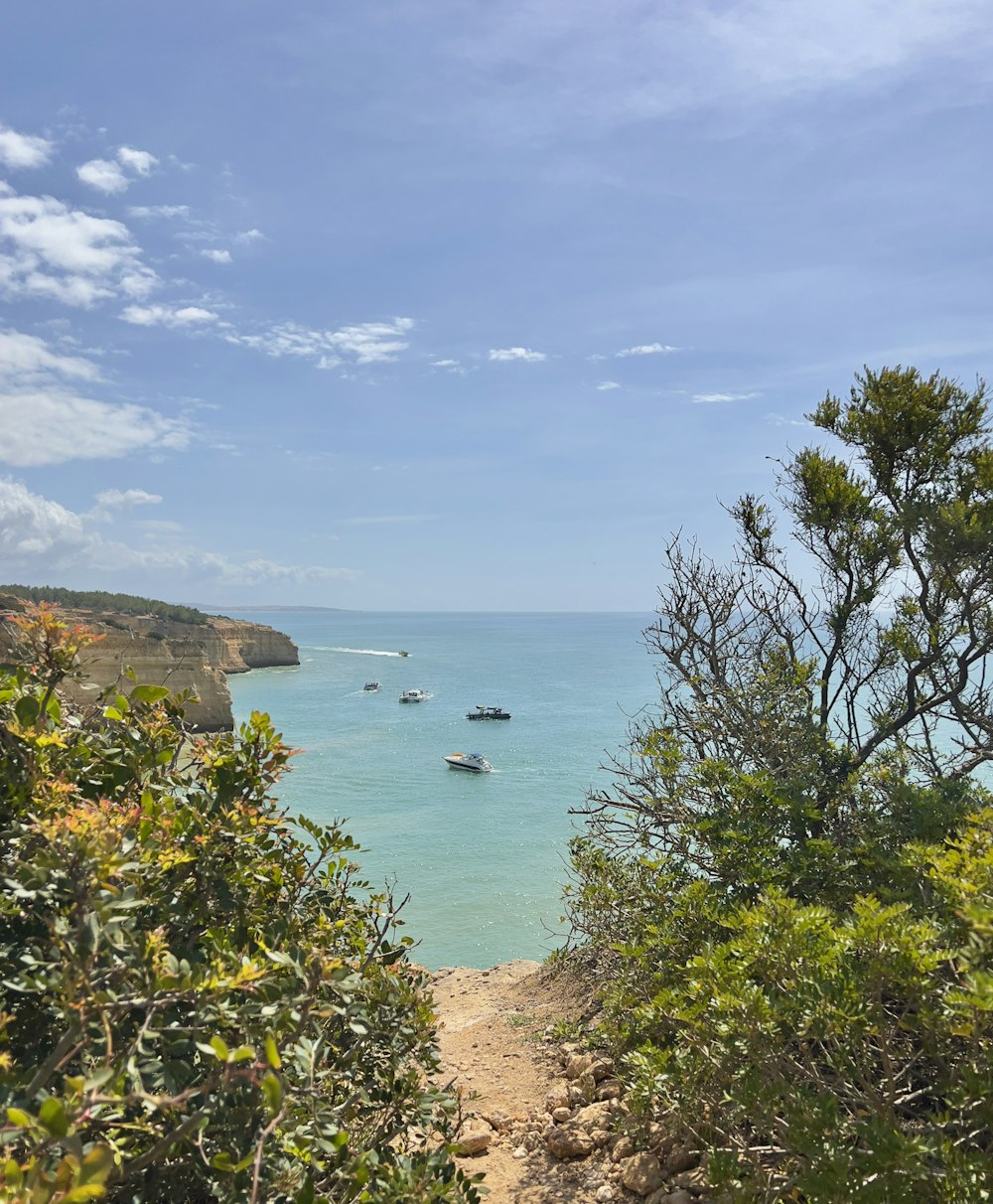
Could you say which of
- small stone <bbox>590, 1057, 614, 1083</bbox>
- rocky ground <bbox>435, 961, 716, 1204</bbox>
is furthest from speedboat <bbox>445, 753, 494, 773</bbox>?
small stone <bbox>590, 1057, 614, 1083</bbox>

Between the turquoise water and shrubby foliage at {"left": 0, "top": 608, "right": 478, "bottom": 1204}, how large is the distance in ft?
5.17

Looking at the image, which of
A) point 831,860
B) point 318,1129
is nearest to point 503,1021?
point 831,860

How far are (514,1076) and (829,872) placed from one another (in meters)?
3.44

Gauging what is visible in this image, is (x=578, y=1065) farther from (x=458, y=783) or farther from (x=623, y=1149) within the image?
(x=458, y=783)

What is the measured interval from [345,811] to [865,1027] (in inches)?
1078

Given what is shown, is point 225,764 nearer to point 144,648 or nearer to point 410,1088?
point 410,1088

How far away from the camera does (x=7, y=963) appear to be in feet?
7.47

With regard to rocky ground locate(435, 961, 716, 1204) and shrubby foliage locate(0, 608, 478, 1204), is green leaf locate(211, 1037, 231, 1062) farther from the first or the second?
rocky ground locate(435, 961, 716, 1204)

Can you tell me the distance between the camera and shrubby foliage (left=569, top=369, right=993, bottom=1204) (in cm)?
276

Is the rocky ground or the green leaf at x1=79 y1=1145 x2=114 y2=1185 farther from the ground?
the green leaf at x1=79 y1=1145 x2=114 y2=1185

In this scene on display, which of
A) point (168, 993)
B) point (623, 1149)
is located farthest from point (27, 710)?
point (623, 1149)

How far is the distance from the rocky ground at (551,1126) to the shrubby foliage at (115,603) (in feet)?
153

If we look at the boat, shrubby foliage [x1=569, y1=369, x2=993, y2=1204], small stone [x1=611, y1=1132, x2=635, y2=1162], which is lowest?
the boat

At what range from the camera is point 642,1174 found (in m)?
4.21
